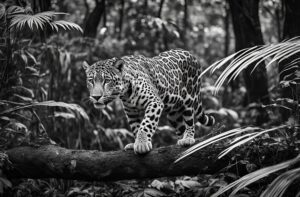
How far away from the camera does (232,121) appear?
9.59 meters

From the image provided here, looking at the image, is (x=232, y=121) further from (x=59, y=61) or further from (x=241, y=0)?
(x=59, y=61)

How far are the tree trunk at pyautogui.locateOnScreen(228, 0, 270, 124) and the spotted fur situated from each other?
110 cm

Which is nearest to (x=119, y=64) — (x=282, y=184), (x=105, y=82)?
(x=105, y=82)

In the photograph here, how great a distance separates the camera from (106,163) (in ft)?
16.7

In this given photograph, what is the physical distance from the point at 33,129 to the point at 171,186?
105 inches

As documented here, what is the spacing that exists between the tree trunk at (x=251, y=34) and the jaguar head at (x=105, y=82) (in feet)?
8.81

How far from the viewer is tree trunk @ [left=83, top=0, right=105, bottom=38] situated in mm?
9156

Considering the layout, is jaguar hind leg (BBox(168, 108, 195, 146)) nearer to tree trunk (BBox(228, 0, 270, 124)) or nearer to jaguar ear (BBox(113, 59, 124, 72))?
jaguar ear (BBox(113, 59, 124, 72))

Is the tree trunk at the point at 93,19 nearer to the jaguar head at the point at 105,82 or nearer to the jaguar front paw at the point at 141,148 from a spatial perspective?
the jaguar head at the point at 105,82

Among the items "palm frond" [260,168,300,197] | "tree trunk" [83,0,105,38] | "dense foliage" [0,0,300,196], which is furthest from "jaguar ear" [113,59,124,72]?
"tree trunk" [83,0,105,38]

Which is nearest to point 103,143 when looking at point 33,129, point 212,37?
point 33,129

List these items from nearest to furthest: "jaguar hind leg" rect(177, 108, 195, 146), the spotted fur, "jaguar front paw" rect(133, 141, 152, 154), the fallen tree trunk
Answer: the fallen tree trunk
"jaguar front paw" rect(133, 141, 152, 154)
the spotted fur
"jaguar hind leg" rect(177, 108, 195, 146)

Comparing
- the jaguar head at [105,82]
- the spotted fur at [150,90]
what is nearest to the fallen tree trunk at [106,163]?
the spotted fur at [150,90]

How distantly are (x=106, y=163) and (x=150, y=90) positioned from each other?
3.84 ft
